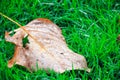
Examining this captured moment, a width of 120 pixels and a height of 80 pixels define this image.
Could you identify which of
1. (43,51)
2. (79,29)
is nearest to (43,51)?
(43,51)

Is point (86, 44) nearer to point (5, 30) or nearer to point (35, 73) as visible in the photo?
point (35, 73)

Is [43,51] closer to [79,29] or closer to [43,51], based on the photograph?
[43,51]
